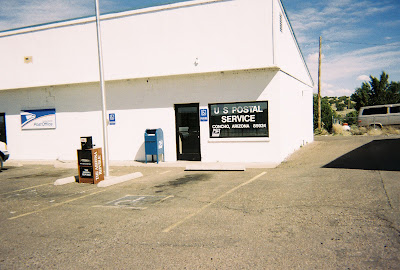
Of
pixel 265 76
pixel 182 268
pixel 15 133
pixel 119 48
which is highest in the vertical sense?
pixel 119 48

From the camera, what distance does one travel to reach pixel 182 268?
4.09 meters

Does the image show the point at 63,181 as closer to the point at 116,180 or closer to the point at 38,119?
the point at 116,180

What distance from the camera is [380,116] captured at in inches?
970

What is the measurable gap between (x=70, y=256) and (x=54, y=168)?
10.1 meters

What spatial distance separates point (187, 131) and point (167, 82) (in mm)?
2299

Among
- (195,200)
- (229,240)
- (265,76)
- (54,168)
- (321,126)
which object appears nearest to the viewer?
(229,240)

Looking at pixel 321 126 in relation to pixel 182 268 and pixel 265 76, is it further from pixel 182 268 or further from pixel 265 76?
pixel 182 268

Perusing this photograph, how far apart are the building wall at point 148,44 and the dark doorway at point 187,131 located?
5.40ft

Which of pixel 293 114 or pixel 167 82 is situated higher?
pixel 167 82

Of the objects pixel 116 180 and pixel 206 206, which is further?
pixel 116 180

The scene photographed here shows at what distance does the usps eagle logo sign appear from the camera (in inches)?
630

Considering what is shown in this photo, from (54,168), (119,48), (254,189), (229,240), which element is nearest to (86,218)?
(229,240)

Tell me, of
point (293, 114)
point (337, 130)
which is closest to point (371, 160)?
point (293, 114)

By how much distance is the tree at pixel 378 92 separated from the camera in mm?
36156
